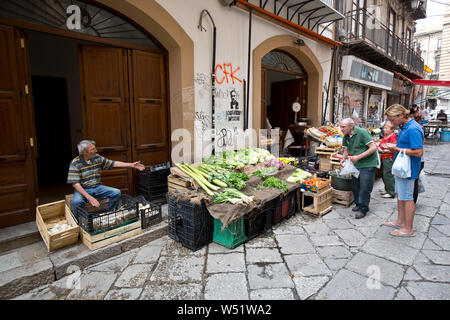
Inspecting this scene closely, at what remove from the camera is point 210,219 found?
3982mm

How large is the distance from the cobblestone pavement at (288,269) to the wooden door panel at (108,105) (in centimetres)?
204

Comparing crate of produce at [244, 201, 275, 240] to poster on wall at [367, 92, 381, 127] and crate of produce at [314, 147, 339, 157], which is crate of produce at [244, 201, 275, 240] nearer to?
crate of produce at [314, 147, 339, 157]

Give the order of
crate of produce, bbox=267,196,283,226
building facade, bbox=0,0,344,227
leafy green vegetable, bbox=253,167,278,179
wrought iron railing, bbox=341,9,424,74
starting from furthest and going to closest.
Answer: wrought iron railing, bbox=341,9,424,74 → leafy green vegetable, bbox=253,167,278,179 → crate of produce, bbox=267,196,283,226 → building facade, bbox=0,0,344,227

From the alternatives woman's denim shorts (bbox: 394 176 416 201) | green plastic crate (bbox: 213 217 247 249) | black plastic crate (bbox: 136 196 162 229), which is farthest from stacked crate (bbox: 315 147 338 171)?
black plastic crate (bbox: 136 196 162 229)

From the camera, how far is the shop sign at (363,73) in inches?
417

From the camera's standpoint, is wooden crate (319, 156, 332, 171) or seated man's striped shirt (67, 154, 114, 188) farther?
wooden crate (319, 156, 332, 171)

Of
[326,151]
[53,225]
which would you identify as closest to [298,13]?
[326,151]

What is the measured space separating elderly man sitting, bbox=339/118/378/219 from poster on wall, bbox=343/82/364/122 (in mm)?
7002

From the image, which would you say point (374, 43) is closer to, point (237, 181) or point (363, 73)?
point (363, 73)

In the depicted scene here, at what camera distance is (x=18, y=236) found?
12.1 feet

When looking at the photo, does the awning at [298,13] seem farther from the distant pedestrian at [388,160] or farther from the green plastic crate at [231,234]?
the green plastic crate at [231,234]

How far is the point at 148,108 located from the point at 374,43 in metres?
A: 12.0

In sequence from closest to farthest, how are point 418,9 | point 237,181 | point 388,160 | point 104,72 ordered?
point 237,181, point 104,72, point 388,160, point 418,9

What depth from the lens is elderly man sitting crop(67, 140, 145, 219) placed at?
3.90 m
